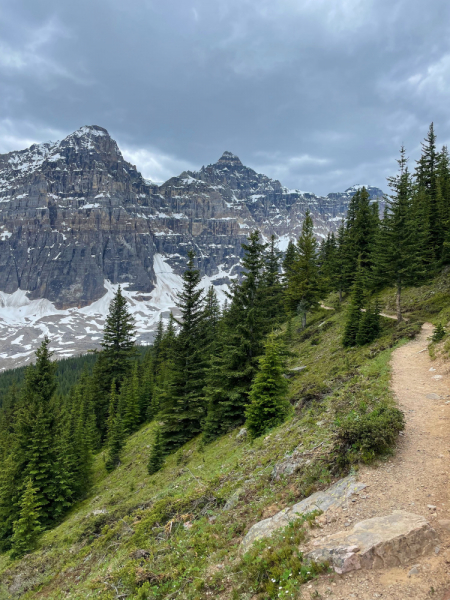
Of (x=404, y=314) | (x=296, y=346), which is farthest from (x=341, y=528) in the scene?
(x=296, y=346)

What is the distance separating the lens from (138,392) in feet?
112

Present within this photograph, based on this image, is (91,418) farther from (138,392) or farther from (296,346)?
(296,346)

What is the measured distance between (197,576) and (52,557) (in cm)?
886

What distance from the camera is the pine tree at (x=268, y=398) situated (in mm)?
13102

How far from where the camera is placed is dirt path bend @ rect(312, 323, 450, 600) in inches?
157

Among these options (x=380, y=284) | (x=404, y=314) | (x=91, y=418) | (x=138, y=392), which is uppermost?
(x=380, y=284)

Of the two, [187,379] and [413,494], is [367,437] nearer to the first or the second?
[413,494]

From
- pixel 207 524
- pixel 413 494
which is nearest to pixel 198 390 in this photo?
pixel 207 524

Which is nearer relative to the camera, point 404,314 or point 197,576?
point 197,576

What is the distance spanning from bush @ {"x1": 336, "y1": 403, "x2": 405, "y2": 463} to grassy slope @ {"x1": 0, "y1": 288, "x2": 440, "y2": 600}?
19.0 inches

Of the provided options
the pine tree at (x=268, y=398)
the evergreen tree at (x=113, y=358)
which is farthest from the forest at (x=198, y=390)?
the evergreen tree at (x=113, y=358)

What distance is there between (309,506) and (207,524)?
2.77m

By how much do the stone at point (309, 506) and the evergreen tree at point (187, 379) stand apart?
1319 centimetres

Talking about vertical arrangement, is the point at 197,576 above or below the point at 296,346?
below
